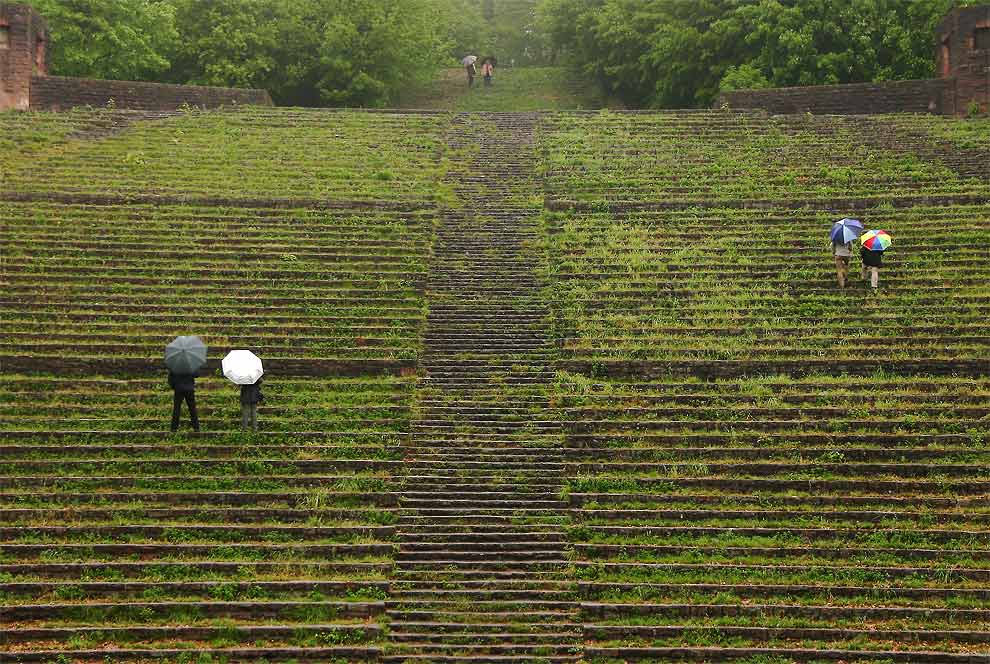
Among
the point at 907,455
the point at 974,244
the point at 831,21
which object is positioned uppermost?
the point at 831,21

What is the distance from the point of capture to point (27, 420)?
14.9m

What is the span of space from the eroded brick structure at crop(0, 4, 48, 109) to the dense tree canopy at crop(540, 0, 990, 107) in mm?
17303

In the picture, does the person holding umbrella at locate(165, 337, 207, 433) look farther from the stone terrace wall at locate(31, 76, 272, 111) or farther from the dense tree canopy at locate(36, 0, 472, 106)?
the dense tree canopy at locate(36, 0, 472, 106)

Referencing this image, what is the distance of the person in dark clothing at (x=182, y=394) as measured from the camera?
14070mm

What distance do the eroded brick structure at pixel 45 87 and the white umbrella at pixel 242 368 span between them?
1738 cm

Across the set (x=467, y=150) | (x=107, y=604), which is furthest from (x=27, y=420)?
(x=467, y=150)

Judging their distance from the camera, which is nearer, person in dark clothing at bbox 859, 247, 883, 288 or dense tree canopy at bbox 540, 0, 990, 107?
person in dark clothing at bbox 859, 247, 883, 288

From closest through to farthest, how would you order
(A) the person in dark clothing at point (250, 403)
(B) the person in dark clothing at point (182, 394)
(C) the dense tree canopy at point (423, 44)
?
1. (B) the person in dark clothing at point (182, 394)
2. (A) the person in dark clothing at point (250, 403)
3. (C) the dense tree canopy at point (423, 44)

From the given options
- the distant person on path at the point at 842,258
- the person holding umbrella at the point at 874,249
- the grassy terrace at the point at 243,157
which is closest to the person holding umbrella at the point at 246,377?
the grassy terrace at the point at 243,157

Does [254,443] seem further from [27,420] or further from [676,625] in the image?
[676,625]

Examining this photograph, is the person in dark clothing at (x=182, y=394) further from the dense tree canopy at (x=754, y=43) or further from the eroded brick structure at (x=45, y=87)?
the dense tree canopy at (x=754, y=43)

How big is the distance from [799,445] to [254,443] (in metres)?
7.26

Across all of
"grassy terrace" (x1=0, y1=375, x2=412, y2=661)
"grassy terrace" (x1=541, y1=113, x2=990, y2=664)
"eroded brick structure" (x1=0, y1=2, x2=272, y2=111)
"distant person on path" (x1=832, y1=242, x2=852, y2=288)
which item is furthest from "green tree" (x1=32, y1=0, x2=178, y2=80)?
"distant person on path" (x1=832, y1=242, x2=852, y2=288)

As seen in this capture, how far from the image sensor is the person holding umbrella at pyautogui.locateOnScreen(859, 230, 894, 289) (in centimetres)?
1745
